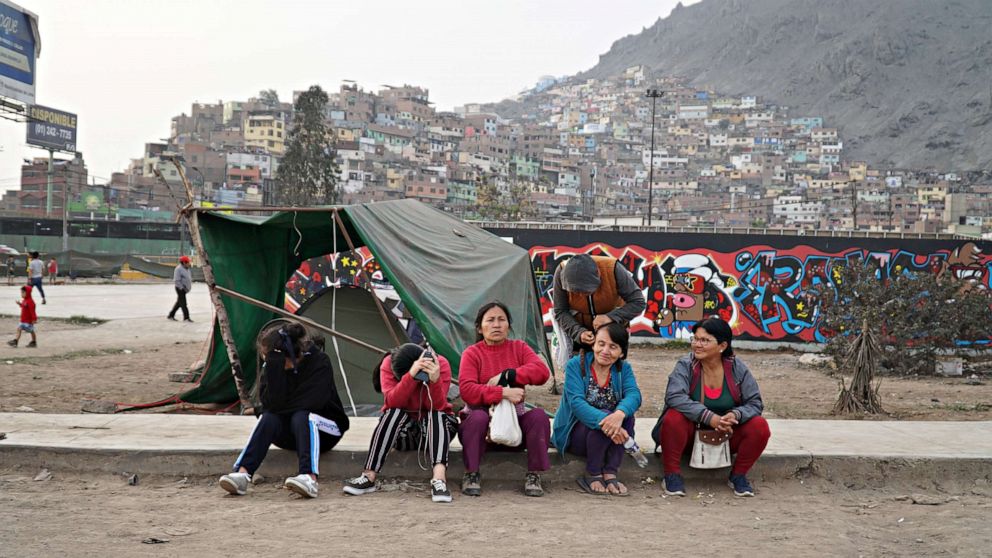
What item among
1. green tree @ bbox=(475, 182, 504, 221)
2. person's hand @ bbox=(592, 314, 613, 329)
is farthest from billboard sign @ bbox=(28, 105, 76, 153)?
person's hand @ bbox=(592, 314, 613, 329)

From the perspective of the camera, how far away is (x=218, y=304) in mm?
8680

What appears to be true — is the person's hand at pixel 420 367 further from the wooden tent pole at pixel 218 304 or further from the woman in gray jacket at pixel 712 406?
the wooden tent pole at pixel 218 304

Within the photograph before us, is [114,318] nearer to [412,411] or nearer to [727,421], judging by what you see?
[412,411]

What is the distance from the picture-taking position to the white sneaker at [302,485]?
5.41 metres

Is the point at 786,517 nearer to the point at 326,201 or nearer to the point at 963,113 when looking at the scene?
the point at 326,201

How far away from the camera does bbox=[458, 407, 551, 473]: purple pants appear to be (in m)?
5.63

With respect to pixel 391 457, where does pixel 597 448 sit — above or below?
above

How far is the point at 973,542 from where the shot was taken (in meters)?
4.88

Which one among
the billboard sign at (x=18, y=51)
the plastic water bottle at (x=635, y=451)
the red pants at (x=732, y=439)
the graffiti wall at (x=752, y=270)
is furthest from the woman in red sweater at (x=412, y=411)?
the billboard sign at (x=18, y=51)

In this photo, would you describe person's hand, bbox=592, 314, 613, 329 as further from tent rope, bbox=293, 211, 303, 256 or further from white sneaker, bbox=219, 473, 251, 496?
tent rope, bbox=293, 211, 303, 256

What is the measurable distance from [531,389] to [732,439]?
216 inches

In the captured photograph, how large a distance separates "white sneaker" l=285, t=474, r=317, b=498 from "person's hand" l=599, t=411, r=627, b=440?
1830 millimetres

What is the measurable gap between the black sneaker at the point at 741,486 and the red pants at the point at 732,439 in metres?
0.06

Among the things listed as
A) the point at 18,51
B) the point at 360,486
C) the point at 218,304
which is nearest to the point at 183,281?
the point at 218,304
